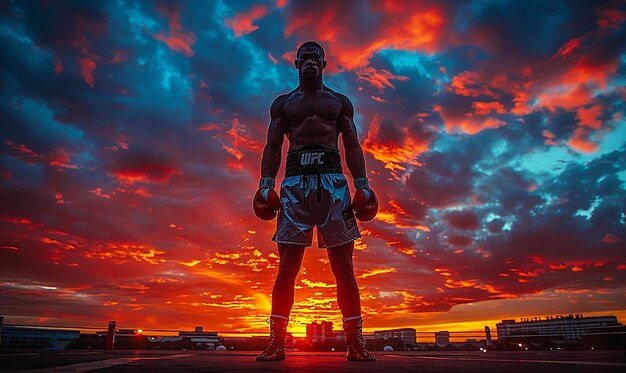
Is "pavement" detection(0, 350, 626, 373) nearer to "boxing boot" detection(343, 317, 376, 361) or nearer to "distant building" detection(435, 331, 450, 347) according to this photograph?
"boxing boot" detection(343, 317, 376, 361)

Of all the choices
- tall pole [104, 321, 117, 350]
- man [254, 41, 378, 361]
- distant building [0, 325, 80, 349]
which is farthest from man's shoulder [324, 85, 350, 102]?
tall pole [104, 321, 117, 350]

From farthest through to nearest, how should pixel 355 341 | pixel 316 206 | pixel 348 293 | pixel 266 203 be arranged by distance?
1. pixel 266 203
2. pixel 316 206
3. pixel 348 293
4. pixel 355 341

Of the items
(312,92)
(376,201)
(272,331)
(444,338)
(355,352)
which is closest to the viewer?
(355,352)

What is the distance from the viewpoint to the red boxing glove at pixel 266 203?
12.8 feet

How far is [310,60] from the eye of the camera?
4.25m

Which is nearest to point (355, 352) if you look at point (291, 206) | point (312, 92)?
point (291, 206)

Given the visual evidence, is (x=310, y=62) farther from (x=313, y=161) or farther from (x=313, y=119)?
(x=313, y=161)

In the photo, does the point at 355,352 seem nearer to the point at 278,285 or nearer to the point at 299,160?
the point at 278,285

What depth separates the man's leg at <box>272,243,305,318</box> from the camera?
12.0 ft

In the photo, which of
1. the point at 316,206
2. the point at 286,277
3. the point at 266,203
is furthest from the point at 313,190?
the point at 286,277

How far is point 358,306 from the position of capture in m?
3.68

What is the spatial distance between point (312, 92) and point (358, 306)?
2.18 m

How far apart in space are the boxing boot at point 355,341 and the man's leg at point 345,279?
0.26 feet

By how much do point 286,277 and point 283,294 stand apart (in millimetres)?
152
